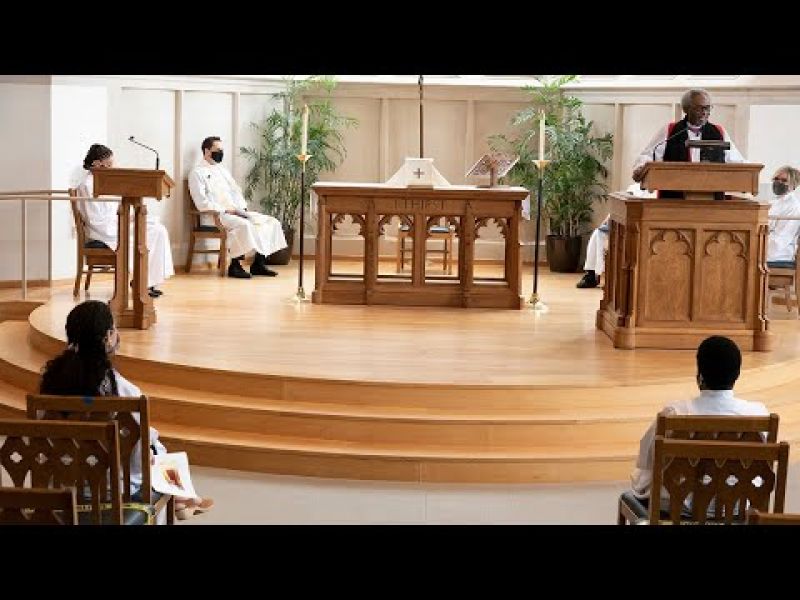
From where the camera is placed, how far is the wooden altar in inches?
427

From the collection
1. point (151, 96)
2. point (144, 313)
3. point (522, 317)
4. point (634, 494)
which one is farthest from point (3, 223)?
point (634, 494)

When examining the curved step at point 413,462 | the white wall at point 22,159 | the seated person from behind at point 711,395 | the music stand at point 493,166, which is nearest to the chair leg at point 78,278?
the white wall at point 22,159

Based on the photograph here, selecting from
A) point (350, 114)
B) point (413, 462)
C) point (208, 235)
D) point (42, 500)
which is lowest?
point (413, 462)

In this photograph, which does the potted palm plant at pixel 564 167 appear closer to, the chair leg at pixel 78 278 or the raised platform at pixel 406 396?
the raised platform at pixel 406 396

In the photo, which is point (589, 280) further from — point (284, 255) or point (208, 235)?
point (208, 235)

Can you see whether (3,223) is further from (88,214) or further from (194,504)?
(194,504)

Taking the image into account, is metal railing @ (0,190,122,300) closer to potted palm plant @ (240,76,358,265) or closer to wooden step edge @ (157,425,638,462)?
potted palm plant @ (240,76,358,265)

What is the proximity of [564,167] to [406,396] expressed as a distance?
626 centimetres

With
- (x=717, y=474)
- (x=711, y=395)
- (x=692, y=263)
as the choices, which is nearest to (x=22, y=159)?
(x=692, y=263)

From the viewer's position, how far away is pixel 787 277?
11156 millimetres

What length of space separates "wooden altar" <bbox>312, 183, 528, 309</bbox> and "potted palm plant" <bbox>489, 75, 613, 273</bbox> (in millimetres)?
2877

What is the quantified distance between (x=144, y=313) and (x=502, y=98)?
6.00 m

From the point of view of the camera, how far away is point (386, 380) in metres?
7.96
